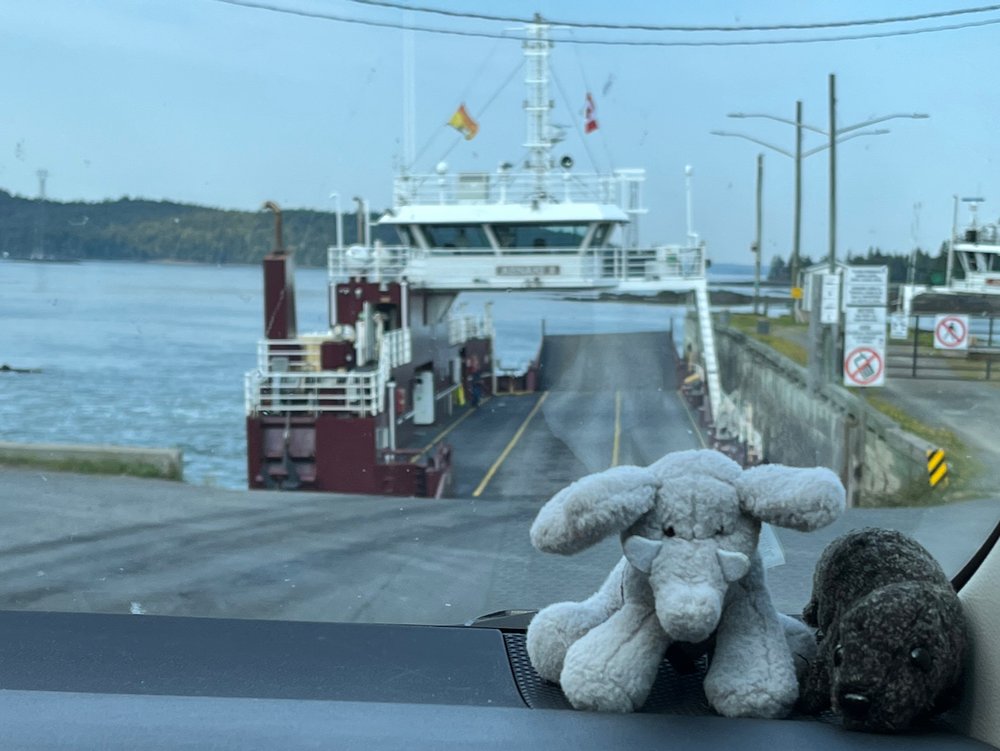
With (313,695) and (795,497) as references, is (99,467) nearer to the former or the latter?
(313,695)

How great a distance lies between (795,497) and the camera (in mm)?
1466

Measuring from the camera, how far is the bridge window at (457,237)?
147 inches

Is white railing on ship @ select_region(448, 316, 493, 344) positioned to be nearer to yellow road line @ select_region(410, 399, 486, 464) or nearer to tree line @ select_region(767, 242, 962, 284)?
yellow road line @ select_region(410, 399, 486, 464)

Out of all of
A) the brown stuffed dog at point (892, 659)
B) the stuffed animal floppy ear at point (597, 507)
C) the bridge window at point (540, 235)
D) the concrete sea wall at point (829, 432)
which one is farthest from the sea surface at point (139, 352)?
the brown stuffed dog at point (892, 659)

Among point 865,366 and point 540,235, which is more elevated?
point 540,235

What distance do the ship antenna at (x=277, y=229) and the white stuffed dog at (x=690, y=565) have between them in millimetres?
1716

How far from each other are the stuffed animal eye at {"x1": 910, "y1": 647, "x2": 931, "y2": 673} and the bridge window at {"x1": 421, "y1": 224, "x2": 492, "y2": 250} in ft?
8.29

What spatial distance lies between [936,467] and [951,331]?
37 cm

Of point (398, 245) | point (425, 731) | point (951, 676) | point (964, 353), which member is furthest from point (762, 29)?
point (425, 731)

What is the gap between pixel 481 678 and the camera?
6.03 ft

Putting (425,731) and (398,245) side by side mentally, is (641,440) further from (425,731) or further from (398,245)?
(425,731)

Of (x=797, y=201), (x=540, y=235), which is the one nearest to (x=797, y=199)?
(x=797, y=201)

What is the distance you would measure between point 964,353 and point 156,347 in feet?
7.09

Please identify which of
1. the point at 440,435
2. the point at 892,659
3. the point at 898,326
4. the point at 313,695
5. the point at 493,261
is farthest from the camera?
the point at 440,435
